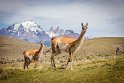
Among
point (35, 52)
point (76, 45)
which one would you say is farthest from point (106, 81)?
point (35, 52)

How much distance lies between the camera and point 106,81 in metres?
20.0

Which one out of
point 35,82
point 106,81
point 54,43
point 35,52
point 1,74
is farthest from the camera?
point 35,52

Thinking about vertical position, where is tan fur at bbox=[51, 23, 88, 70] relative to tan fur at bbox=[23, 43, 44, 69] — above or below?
above

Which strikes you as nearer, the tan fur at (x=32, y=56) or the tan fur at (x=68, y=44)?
the tan fur at (x=68, y=44)

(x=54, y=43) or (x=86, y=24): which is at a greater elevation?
(x=86, y=24)

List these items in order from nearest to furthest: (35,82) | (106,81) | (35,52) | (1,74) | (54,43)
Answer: (106,81), (35,82), (1,74), (54,43), (35,52)

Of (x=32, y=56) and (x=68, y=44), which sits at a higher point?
(x=68, y=44)

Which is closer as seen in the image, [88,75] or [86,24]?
[88,75]

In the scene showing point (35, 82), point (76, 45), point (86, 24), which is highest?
point (86, 24)

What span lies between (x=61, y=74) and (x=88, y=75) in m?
2.57

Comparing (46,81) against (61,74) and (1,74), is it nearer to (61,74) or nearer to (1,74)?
(61,74)

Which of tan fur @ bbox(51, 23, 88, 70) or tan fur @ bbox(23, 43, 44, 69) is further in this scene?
tan fur @ bbox(23, 43, 44, 69)

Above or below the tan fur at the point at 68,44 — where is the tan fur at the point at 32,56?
below

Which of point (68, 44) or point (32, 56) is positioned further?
point (32, 56)
